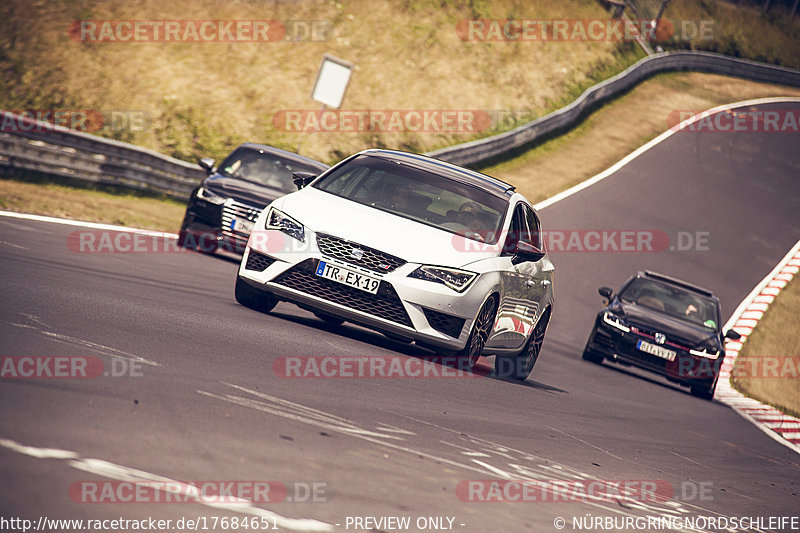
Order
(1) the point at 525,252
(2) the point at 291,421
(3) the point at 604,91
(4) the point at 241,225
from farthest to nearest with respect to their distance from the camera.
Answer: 1. (3) the point at 604,91
2. (4) the point at 241,225
3. (1) the point at 525,252
4. (2) the point at 291,421

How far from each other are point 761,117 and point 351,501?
42512 mm

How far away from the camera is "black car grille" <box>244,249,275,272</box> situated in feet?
30.4

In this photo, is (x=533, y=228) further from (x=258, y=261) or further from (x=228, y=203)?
(x=228, y=203)

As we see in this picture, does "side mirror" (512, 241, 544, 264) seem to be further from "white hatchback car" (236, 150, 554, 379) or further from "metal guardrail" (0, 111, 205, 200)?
"metal guardrail" (0, 111, 205, 200)

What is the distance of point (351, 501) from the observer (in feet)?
16.4

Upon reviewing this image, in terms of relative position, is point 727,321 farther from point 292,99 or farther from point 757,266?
point 292,99

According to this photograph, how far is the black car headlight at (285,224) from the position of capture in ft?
29.9

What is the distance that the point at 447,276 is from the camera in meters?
8.98

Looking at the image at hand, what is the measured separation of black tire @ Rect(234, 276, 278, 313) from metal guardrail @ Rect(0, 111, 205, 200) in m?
10.8

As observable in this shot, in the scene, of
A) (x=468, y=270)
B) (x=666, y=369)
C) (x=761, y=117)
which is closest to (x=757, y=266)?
(x=666, y=369)

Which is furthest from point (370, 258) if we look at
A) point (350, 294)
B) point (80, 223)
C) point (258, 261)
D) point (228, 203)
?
point (80, 223)

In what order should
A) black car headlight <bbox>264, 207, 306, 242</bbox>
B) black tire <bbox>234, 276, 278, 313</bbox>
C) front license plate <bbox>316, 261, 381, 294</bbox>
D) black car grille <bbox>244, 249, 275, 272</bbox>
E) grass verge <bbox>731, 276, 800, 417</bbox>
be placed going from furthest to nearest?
grass verge <bbox>731, 276, 800, 417</bbox>
black tire <bbox>234, 276, 278, 313</bbox>
black car grille <bbox>244, 249, 275, 272</bbox>
black car headlight <bbox>264, 207, 306, 242</bbox>
front license plate <bbox>316, 261, 381, 294</bbox>

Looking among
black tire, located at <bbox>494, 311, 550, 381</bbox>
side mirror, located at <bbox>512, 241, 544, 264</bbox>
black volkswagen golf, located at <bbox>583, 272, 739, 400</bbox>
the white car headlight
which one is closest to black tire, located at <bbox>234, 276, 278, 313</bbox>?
side mirror, located at <bbox>512, 241, 544, 264</bbox>

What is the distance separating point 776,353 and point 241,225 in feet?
36.0
